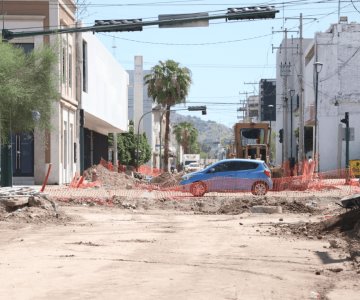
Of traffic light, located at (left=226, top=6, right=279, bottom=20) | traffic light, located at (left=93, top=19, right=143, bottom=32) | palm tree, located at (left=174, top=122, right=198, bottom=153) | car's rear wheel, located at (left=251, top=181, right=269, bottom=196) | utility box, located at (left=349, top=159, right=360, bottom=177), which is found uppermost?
traffic light, located at (left=226, top=6, right=279, bottom=20)

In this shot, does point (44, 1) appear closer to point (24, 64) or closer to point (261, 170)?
point (24, 64)

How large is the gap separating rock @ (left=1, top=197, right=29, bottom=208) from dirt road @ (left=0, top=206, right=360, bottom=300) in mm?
1648

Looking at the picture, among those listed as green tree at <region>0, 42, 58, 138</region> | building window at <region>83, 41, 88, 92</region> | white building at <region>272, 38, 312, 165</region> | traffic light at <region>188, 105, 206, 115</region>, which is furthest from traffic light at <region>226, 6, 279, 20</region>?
white building at <region>272, 38, 312, 165</region>

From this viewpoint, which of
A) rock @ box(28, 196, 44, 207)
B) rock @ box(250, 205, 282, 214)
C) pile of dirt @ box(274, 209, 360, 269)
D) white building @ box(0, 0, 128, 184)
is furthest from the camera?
white building @ box(0, 0, 128, 184)

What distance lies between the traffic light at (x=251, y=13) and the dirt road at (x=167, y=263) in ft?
27.5

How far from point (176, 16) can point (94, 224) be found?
29.8 feet

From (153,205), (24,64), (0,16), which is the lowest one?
(153,205)

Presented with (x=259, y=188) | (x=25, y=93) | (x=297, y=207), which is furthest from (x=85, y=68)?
(x=297, y=207)

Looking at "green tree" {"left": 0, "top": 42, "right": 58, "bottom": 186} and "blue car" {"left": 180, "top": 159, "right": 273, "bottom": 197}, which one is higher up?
"green tree" {"left": 0, "top": 42, "right": 58, "bottom": 186}

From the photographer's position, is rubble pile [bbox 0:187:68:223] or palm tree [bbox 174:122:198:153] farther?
palm tree [bbox 174:122:198:153]

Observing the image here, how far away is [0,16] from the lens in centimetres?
3656

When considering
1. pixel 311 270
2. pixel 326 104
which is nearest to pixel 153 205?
pixel 311 270

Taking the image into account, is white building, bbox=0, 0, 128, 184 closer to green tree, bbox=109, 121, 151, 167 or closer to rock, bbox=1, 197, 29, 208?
rock, bbox=1, 197, 29, 208

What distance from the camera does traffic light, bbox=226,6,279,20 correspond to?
24016mm
